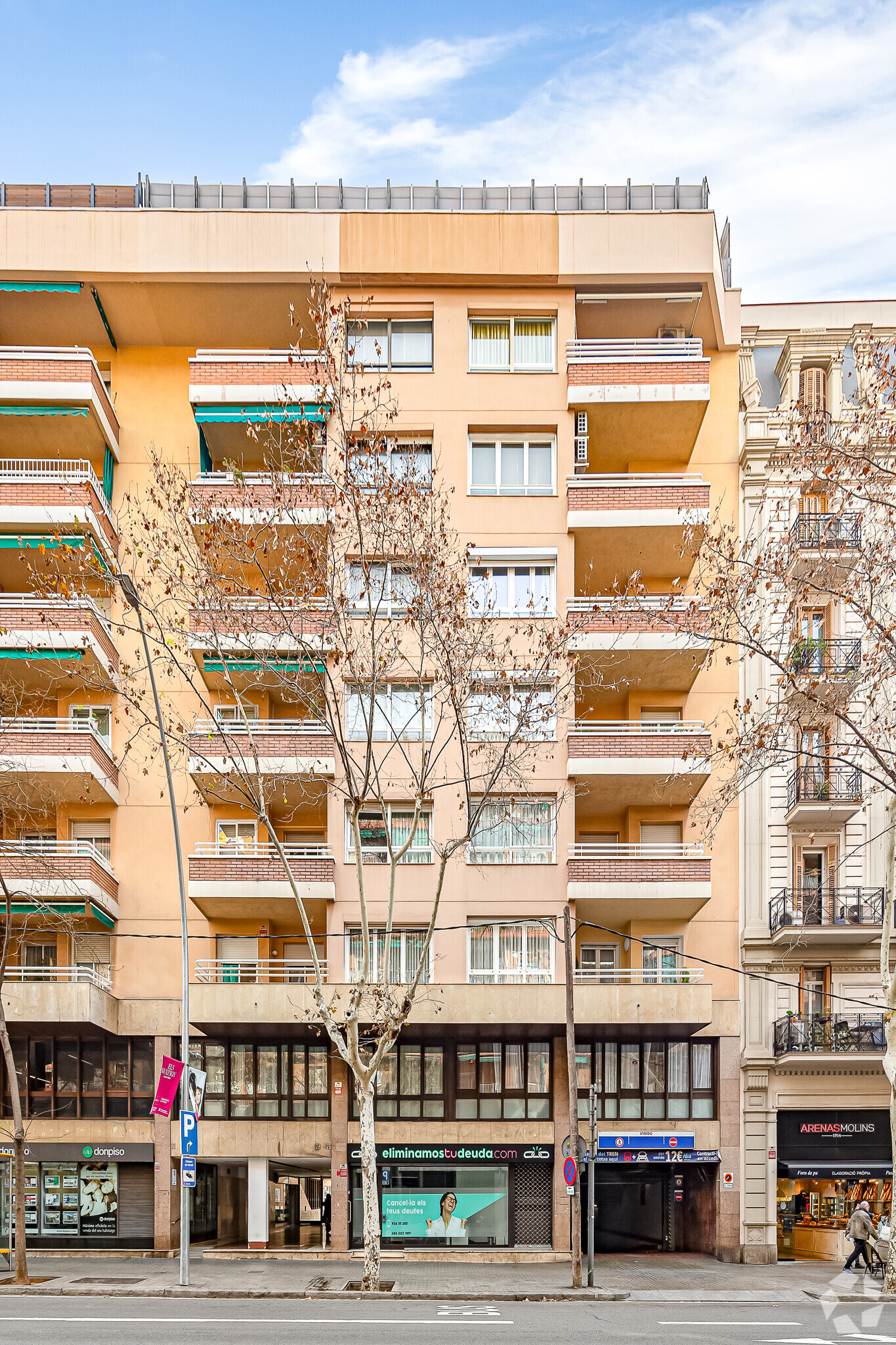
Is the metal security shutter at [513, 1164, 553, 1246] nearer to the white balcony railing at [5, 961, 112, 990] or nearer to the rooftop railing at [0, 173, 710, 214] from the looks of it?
the white balcony railing at [5, 961, 112, 990]

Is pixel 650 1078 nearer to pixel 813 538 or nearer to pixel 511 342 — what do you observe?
pixel 813 538

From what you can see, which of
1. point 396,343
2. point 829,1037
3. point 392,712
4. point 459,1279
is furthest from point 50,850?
point 829,1037

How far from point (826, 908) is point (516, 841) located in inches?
299

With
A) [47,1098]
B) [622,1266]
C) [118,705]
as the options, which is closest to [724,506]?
[118,705]

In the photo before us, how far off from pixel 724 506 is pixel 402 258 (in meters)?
10.0

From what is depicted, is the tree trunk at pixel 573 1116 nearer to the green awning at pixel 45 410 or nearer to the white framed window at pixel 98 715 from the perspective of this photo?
the white framed window at pixel 98 715

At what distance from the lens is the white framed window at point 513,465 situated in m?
29.3

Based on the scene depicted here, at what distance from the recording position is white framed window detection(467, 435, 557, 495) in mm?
29328

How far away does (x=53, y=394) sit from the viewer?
2852cm

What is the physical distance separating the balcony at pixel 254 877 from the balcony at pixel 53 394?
10.6 metres

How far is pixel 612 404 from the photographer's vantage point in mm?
28984

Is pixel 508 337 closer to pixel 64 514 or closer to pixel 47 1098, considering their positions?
pixel 64 514

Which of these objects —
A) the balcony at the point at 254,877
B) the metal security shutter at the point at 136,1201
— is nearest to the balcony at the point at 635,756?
the balcony at the point at 254,877

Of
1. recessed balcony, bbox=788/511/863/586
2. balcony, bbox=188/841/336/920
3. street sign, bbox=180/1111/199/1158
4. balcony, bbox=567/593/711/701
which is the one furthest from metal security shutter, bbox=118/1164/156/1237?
recessed balcony, bbox=788/511/863/586
